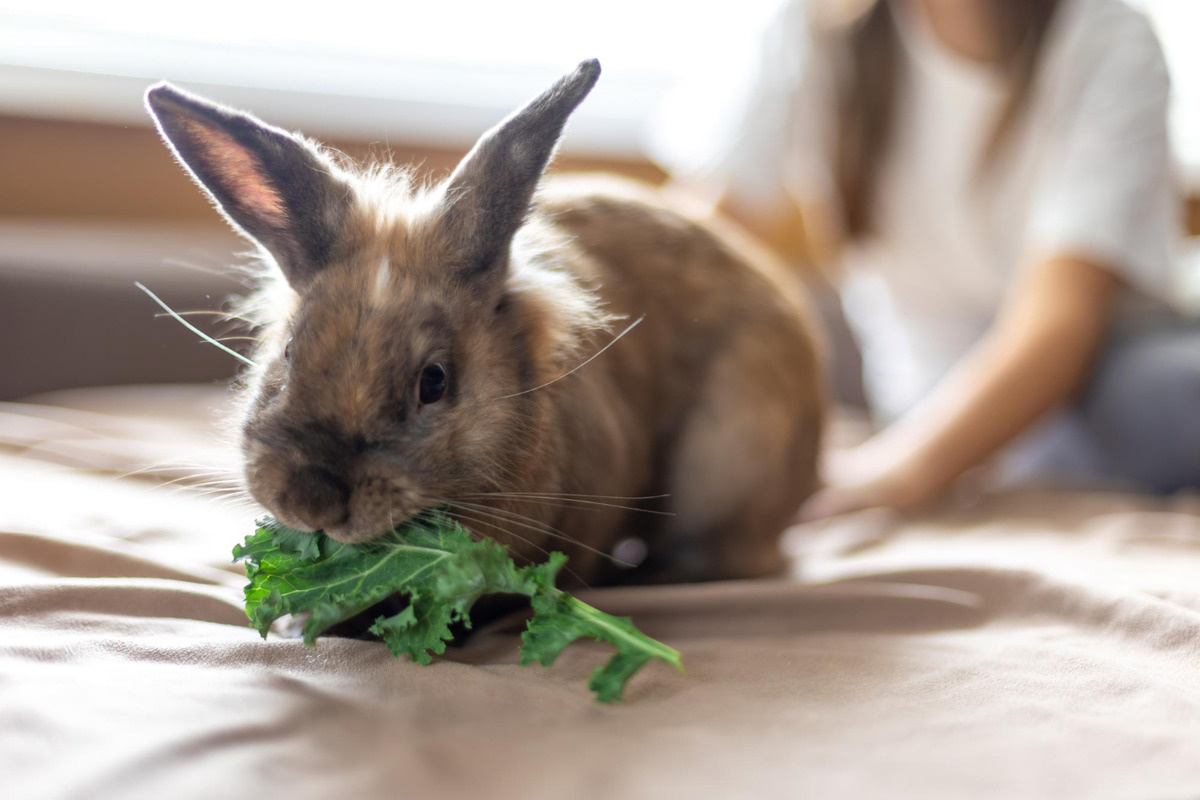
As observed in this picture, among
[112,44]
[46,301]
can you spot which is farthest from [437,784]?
[112,44]

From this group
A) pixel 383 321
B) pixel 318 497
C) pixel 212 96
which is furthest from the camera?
pixel 212 96

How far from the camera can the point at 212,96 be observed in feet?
12.0

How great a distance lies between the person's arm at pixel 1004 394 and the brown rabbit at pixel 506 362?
1.62ft

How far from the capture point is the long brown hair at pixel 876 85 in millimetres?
2494

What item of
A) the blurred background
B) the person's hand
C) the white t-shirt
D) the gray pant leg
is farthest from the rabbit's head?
the gray pant leg

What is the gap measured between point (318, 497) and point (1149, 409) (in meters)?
2.13

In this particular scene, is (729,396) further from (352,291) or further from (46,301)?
(46,301)

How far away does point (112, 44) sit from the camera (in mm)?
3510

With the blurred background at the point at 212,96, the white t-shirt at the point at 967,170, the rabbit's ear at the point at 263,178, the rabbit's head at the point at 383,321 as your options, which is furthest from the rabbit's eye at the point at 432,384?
the white t-shirt at the point at 967,170

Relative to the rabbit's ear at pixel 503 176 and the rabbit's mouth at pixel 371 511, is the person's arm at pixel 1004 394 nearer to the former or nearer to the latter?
the rabbit's ear at pixel 503 176

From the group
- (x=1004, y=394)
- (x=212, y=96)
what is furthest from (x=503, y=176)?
(x=212, y=96)

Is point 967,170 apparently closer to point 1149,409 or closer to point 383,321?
point 1149,409

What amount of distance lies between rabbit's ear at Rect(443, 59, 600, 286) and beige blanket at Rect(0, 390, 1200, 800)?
1.56 feet

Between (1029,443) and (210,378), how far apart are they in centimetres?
269
